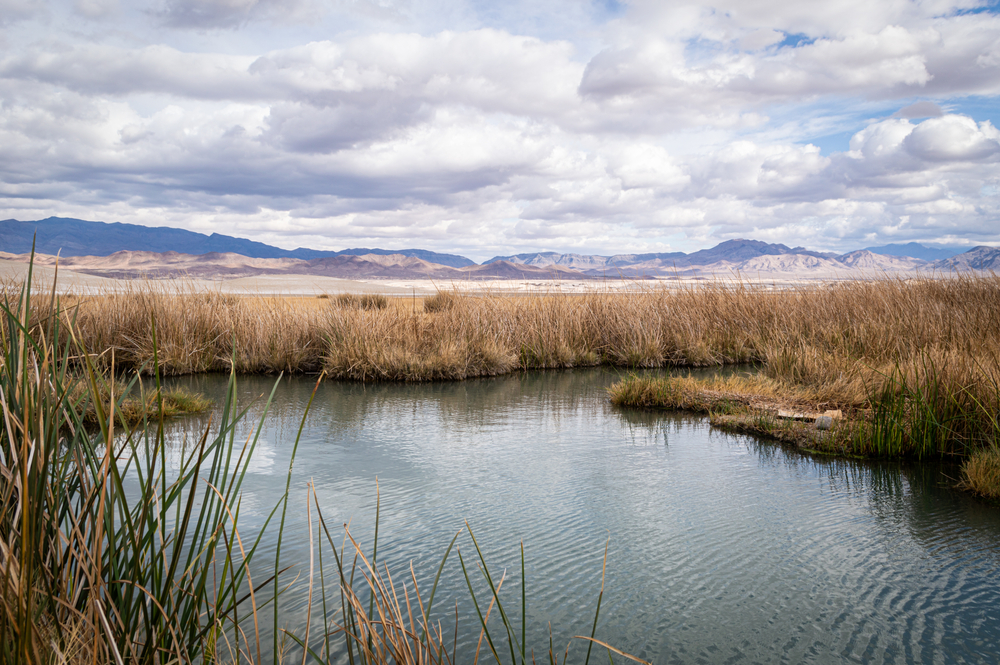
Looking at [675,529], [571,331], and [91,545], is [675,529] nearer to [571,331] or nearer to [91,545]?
[91,545]

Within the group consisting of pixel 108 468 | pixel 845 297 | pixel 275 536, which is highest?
pixel 845 297

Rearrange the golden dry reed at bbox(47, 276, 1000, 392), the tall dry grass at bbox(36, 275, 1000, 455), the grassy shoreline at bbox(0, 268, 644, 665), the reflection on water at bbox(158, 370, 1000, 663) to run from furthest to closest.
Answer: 1. the golden dry reed at bbox(47, 276, 1000, 392)
2. the tall dry grass at bbox(36, 275, 1000, 455)
3. the reflection on water at bbox(158, 370, 1000, 663)
4. the grassy shoreline at bbox(0, 268, 644, 665)

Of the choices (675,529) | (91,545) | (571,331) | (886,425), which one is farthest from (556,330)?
(91,545)

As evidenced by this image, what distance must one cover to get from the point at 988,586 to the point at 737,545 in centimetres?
93

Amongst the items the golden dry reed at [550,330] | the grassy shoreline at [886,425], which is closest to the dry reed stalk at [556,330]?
the golden dry reed at [550,330]

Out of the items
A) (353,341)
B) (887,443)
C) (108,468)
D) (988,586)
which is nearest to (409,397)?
(353,341)

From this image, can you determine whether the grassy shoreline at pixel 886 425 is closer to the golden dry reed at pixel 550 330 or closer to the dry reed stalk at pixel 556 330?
the dry reed stalk at pixel 556 330

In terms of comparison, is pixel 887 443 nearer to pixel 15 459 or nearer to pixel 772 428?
pixel 772 428

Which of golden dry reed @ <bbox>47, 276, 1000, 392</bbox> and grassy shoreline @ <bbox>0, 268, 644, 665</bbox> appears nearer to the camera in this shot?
grassy shoreline @ <bbox>0, 268, 644, 665</bbox>

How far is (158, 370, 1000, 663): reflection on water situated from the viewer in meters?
2.26

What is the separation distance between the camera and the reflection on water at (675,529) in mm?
2256

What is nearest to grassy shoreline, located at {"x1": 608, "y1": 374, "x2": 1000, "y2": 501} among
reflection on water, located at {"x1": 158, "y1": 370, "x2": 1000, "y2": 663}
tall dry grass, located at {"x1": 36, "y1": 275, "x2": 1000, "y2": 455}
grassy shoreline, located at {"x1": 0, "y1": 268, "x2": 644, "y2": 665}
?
reflection on water, located at {"x1": 158, "y1": 370, "x2": 1000, "y2": 663}

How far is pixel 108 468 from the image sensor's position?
1160 mm

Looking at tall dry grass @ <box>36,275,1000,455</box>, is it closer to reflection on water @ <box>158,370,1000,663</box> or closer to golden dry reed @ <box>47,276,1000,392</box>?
golden dry reed @ <box>47,276,1000,392</box>
